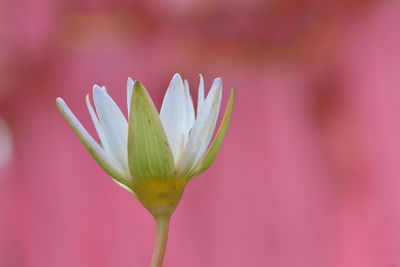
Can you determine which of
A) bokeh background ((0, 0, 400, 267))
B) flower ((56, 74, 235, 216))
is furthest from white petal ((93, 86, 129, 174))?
bokeh background ((0, 0, 400, 267))

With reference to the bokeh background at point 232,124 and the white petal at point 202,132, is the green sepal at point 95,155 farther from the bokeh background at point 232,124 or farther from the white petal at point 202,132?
the bokeh background at point 232,124

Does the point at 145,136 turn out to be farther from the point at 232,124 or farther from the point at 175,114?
the point at 232,124

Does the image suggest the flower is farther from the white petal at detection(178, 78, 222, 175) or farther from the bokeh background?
the bokeh background

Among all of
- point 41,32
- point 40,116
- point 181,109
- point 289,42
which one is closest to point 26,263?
point 40,116

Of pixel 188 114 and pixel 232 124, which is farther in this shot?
pixel 232 124

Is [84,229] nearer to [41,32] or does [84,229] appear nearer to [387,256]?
[41,32]

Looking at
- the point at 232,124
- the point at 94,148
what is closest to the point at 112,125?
the point at 94,148
